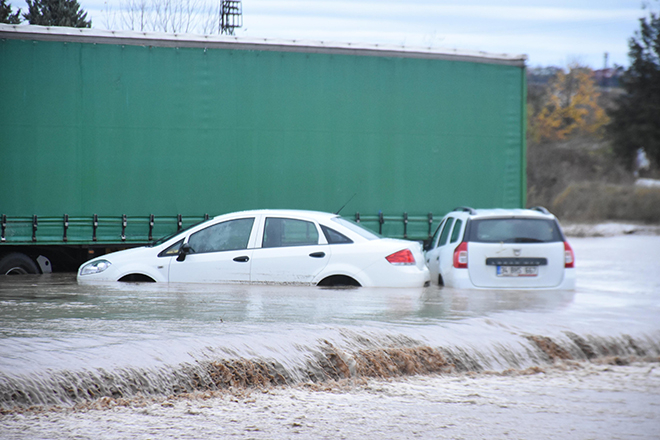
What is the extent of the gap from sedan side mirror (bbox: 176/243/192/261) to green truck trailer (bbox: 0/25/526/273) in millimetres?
1914

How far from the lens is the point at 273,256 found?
8789 millimetres

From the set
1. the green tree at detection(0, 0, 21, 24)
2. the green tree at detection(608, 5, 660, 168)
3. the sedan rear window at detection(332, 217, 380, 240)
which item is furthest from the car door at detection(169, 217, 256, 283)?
the green tree at detection(608, 5, 660, 168)

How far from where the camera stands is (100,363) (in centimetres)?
519

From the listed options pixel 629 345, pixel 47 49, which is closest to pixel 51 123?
Answer: pixel 47 49

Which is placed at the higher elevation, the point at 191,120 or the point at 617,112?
the point at 617,112

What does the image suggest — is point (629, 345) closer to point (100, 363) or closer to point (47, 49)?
point (100, 363)

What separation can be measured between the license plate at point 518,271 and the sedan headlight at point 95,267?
5046 millimetres

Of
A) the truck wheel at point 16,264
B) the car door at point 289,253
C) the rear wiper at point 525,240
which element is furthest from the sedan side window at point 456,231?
the truck wheel at point 16,264

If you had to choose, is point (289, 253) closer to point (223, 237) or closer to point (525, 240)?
point (223, 237)

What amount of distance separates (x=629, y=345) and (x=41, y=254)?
328 inches

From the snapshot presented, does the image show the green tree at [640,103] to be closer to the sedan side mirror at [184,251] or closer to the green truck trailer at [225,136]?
the green truck trailer at [225,136]

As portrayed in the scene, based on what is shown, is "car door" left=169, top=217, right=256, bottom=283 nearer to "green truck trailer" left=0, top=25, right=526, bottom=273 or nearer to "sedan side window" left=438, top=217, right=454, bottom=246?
Result: "green truck trailer" left=0, top=25, right=526, bottom=273

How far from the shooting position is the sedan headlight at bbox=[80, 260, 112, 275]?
353 inches

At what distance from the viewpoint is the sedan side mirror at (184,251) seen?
8805 mm
